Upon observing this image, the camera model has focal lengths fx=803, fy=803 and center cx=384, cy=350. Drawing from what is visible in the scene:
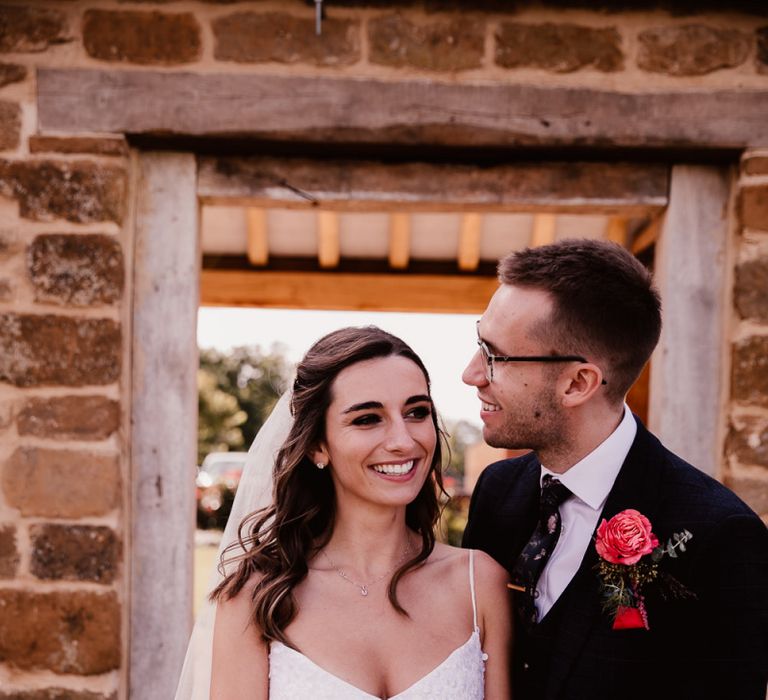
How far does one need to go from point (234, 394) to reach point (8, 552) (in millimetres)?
37639

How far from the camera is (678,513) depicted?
77.9 inches

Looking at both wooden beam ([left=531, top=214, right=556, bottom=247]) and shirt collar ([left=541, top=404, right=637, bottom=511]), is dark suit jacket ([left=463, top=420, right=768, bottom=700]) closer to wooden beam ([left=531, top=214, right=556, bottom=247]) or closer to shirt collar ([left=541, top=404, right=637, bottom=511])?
shirt collar ([left=541, top=404, right=637, bottom=511])

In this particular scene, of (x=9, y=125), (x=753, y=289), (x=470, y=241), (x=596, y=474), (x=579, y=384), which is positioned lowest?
(x=596, y=474)

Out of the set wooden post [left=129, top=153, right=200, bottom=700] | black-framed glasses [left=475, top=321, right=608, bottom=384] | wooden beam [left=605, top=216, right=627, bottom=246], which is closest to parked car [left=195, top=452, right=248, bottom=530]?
wooden beam [left=605, top=216, right=627, bottom=246]

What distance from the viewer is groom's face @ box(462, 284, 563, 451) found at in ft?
7.07

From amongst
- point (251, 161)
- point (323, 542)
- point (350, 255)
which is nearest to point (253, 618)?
point (323, 542)

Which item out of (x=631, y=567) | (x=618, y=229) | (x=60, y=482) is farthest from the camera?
(x=618, y=229)

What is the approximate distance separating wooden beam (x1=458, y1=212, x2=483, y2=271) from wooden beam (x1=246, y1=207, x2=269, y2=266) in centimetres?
118

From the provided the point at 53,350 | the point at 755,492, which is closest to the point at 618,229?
the point at 755,492

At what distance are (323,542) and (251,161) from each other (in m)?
1.41

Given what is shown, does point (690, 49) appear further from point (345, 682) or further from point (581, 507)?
point (345, 682)

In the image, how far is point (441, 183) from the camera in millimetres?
2965

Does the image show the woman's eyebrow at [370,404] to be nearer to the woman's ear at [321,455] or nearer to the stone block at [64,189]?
the woman's ear at [321,455]

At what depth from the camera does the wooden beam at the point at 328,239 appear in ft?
15.3
